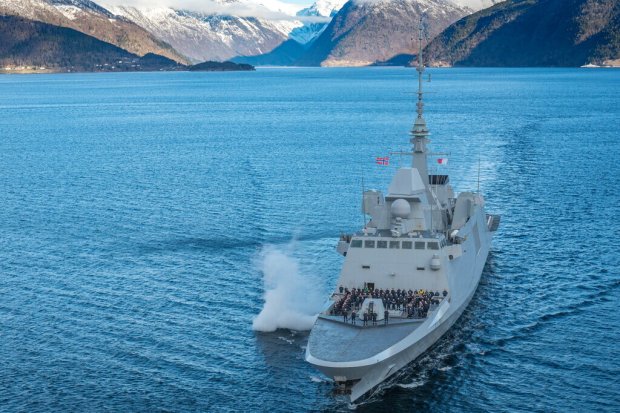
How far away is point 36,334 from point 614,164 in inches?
3191

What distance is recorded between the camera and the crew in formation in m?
49.2

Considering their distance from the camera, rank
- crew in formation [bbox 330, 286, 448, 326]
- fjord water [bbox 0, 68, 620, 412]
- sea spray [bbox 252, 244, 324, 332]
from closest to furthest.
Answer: fjord water [bbox 0, 68, 620, 412], crew in formation [bbox 330, 286, 448, 326], sea spray [bbox 252, 244, 324, 332]

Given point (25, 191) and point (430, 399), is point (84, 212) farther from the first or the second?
point (430, 399)

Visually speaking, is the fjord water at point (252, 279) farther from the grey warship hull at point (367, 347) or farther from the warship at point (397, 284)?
the warship at point (397, 284)

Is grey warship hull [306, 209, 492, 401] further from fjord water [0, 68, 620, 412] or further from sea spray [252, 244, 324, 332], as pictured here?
sea spray [252, 244, 324, 332]

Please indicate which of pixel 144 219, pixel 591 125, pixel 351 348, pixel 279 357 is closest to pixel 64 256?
pixel 144 219

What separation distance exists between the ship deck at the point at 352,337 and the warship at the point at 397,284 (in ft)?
0.17

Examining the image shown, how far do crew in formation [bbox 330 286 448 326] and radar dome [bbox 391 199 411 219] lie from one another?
18.3ft

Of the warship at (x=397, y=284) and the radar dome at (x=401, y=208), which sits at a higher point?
the radar dome at (x=401, y=208)

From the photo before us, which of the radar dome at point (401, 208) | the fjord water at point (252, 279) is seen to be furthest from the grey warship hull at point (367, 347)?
the radar dome at point (401, 208)

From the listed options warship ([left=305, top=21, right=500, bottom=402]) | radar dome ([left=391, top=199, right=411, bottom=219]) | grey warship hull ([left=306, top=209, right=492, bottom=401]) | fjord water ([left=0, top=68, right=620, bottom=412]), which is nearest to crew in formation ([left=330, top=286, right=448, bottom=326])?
warship ([left=305, top=21, right=500, bottom=402])

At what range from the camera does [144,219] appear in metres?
83.4

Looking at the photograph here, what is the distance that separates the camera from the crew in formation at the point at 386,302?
4925 centimetres

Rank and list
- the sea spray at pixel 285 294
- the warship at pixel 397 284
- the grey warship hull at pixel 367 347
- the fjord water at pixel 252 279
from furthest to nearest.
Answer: the sea spray at pixel 285 294 < the fjord water at pixel 252 279 < the warship at pixel 397 284 < the grey warship hull at pixel 367 347
